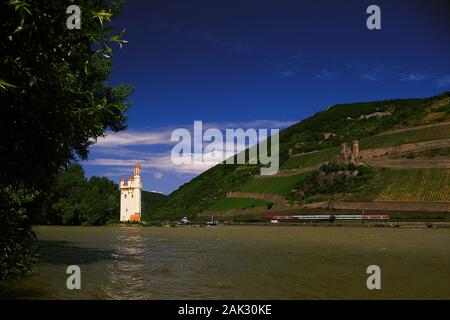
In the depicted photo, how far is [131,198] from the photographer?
11725cm

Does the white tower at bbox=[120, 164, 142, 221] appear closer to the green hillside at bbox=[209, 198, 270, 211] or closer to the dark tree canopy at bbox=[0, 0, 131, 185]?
the green hillside at bbox=[209, 198, 270, 211]

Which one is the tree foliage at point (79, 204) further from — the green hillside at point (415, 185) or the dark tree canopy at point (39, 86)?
the dark tree canopy at point (39, 86)

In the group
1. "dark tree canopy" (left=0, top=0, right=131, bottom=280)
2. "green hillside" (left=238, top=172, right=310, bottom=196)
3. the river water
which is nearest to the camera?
"dark tree canopy" (left=0, top=0, right=131, bottom=280)

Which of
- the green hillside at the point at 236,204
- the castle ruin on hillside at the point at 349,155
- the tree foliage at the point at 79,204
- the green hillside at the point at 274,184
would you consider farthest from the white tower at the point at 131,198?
the castle ruin on hillside at the point at 349,155

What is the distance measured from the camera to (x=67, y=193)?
10794 cm

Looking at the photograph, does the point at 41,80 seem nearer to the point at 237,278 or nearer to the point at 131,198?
the point at 237,278

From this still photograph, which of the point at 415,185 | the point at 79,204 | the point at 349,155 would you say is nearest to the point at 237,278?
the point at 415,185

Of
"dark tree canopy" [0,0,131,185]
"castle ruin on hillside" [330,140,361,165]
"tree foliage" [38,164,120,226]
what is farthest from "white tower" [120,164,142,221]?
"dark tree canopy" [0,0,131,185]

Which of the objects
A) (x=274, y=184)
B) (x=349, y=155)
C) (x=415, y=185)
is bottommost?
(x=415, y=185)

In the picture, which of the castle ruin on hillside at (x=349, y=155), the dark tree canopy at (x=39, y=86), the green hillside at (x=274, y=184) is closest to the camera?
the dark tree canopy at (x=39, y=86)

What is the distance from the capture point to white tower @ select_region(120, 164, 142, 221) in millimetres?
115375

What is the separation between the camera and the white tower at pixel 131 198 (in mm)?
115375
